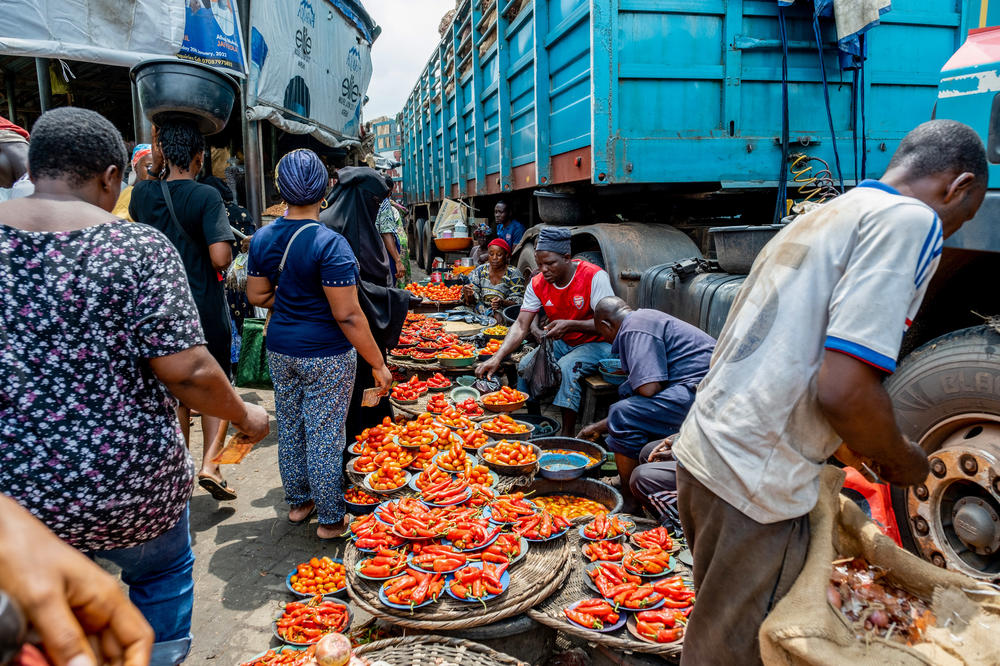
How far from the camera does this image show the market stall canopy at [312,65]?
324 inches

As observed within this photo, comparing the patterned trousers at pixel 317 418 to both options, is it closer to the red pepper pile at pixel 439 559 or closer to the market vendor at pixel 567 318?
the red pepper pile at pixel 439 559

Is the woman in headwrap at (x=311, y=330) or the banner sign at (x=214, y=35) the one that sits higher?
the banner sign at (x=214, y=35)

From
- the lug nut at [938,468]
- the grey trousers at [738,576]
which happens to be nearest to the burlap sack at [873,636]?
the grey trousers at [738,576]

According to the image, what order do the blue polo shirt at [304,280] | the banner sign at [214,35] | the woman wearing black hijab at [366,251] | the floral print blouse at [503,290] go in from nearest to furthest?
1. the blue polo shirt at [304,280]
2. the woman wearing black hijab at [366,251]
3. the banner sign at [214,35]
4. the floral print blouse at [503,290]

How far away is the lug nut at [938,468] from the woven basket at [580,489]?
1674 millimetres

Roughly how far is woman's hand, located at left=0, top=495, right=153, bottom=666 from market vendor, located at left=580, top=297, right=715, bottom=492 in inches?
127

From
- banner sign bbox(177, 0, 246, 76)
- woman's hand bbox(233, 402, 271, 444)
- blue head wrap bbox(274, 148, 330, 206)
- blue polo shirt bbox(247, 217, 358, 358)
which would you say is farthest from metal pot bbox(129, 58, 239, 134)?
woman's hand bbox(233, 402, 271, 444)

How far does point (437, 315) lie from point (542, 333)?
2906mm

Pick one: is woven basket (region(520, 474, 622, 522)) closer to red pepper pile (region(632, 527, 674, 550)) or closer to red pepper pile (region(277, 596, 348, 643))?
red pepper pile (region(632, 527, 674, 550))

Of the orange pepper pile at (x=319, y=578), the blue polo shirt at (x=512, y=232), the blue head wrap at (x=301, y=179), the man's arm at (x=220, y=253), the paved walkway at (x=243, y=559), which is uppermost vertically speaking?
the blue head wrap at (x=301, y=179)

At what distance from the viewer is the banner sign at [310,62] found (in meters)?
8.23

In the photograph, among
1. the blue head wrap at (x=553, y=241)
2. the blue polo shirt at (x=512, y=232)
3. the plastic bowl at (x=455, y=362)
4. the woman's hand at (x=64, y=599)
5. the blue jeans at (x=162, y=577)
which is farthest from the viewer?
the blue polo shirt at (x=512, y=232)

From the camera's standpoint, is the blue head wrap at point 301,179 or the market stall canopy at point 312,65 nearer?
the blue head wrap at point 301,179

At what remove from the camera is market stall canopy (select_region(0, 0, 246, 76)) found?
5803 millimetres
